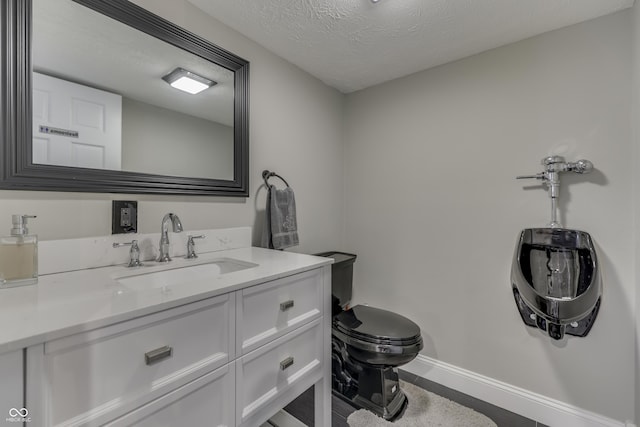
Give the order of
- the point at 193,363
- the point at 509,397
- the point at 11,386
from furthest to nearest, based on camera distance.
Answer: the point at 509,397 < the point at 193,363 < the point at 11,386

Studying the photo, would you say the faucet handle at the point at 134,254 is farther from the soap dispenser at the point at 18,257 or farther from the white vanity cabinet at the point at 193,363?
the white vanity cabinet at the point at 193,363

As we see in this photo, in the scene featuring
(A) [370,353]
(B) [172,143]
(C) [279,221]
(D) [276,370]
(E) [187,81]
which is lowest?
(A) [370,353]

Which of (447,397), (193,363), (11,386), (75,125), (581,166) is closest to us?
(11,386)

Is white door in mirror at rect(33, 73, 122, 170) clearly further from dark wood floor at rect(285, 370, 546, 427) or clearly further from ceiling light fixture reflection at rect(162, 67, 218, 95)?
dark wood floor at rect(285, 370, 546, 427)

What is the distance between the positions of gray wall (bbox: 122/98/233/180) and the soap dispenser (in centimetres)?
40

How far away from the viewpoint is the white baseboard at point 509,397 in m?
1.41

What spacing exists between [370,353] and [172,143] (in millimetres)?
1433

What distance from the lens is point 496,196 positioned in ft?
5.46

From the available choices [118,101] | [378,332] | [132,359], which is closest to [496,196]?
[378,332]

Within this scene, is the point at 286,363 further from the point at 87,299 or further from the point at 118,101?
the point at 118,101

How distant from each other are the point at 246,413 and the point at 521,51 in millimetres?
2208

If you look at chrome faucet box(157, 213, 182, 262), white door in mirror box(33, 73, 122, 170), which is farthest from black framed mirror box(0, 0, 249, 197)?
chrome faucet box(157, 213, 182, 262)

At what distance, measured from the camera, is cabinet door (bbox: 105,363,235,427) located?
2.28 ft

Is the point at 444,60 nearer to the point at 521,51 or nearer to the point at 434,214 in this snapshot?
the point at 521,51
